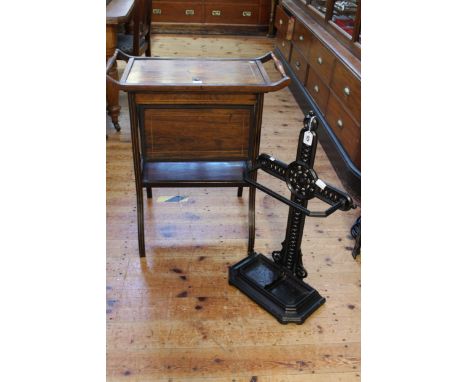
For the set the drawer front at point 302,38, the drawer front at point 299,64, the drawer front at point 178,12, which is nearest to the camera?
the drawer front at point 302,38

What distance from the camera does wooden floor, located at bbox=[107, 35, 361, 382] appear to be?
5.01 feet

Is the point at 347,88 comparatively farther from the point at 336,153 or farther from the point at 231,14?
the point at 231,14

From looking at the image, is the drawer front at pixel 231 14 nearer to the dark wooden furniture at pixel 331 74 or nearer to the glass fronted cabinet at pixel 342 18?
the dark wooden furniture at pixel 331 74

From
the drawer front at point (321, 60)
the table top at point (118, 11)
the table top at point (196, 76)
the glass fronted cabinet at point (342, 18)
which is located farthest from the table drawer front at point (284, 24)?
the table top at point (196, 76)

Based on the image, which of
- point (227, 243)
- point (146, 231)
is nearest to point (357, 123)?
point (227, 243)

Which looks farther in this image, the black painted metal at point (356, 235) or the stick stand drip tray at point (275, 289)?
the black painted metal at point (356, 235)

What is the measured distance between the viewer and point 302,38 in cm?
366

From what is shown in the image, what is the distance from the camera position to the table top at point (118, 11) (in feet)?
8.61

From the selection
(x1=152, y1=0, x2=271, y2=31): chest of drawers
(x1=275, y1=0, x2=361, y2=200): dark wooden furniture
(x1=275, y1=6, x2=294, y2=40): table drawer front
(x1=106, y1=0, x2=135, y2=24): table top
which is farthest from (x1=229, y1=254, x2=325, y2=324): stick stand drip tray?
(x1=152, y1=0, x2=271, y2=31): chest of drawers

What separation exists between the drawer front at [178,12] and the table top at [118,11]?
2.63 m

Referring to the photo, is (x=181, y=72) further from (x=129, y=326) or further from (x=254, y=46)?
(x=254, y=46)

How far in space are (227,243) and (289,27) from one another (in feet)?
8.65

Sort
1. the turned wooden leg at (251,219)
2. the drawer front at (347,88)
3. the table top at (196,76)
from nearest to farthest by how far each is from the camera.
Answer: the table top at (196,76), the turned wooden leg at (251,219), the drawer front at (347,88)

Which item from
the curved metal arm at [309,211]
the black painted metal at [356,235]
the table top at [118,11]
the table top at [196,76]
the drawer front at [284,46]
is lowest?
the black painted metal at [356,235]
